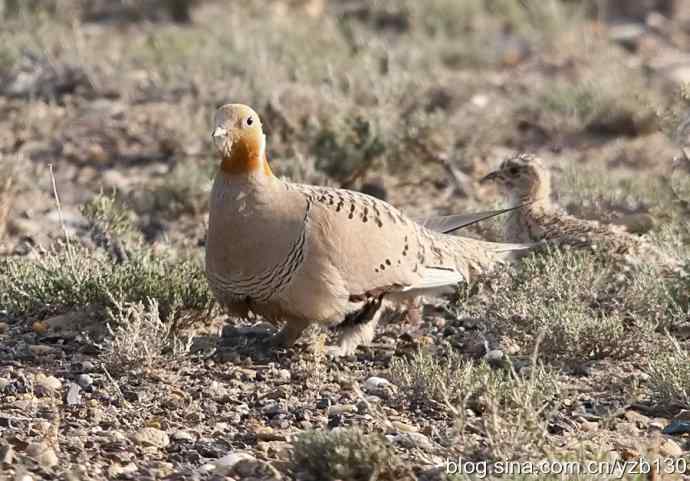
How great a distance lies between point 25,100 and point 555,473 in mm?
7037

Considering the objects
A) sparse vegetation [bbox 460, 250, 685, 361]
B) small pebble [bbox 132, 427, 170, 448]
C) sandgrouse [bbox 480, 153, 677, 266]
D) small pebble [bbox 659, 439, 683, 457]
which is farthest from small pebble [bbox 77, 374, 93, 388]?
sandgrouse [bbox 480, 153, 677, 266]

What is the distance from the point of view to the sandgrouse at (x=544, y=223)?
7305 millimetres

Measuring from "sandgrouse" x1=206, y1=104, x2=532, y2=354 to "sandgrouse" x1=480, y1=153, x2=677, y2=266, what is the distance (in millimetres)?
1364

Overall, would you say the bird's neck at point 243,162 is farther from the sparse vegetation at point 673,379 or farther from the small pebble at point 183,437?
the sparse vegetation at point 673,379

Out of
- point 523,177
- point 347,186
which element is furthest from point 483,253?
point 347,186

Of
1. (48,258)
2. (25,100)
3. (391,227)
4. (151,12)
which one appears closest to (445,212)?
(391,227)

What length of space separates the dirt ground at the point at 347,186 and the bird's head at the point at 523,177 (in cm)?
30

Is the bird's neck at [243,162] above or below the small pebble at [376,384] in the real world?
above

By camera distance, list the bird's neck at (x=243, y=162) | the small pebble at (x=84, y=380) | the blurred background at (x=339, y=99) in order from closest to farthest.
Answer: the small pebble at (x=84, y=380) < the bird's neck at (x=243, y=162) < the blurred background at (x=339, y=99)

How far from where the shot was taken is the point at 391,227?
6.48 meters

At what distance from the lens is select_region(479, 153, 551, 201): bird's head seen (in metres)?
8.02

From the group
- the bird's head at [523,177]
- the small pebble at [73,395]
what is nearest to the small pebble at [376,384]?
the small pebble at [73,395]

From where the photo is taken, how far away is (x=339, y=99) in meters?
10.1

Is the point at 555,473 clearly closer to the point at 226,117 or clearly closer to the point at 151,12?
the point at 226,117
